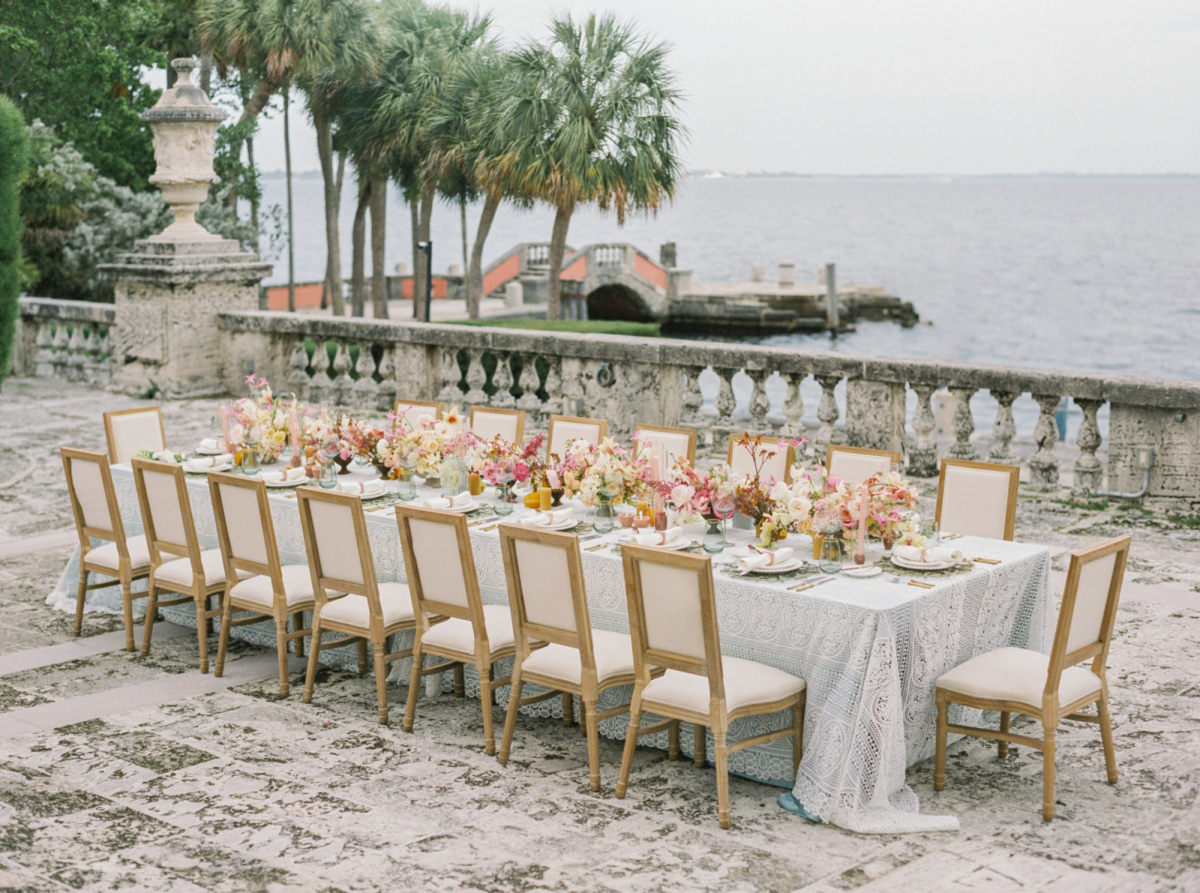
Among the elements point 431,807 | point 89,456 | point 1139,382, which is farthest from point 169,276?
point 431,807

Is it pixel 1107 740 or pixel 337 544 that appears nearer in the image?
pixel 1107 740

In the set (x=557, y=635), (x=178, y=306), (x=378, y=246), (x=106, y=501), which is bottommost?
(x=557, y=635)

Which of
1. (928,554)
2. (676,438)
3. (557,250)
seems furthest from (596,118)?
(928,554)

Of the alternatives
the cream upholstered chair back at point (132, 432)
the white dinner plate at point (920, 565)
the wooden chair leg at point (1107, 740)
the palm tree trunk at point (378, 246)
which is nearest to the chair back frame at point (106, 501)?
the cream upholstered chair back at point (132, 432)

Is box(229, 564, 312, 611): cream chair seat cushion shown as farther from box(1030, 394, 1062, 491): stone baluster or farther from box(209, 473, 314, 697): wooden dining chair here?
box(1030, 394, 1062, 491): stone baluster

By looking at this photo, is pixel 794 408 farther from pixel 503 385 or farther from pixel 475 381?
pixel 475 381

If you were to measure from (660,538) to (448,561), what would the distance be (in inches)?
33.3

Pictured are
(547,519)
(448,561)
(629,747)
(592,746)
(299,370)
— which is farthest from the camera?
(299,370)

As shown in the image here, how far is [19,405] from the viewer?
13.8 meters

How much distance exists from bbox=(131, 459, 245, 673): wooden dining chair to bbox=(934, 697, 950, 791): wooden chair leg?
10.8ft

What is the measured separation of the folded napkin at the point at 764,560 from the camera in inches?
209

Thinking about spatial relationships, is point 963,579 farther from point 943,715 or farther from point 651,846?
point 651,846

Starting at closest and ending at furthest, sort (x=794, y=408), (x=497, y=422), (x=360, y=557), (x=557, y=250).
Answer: (x=360, y=557) → (x=497, y=422) → (x=794, y=408) → (x=557, y=250)

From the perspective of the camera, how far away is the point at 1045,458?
31.1ft
